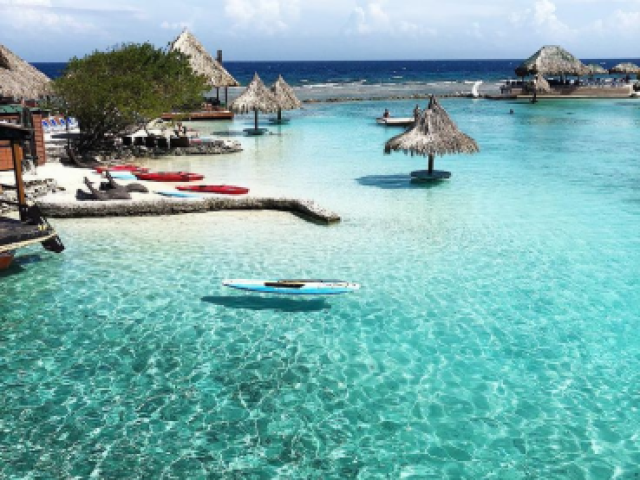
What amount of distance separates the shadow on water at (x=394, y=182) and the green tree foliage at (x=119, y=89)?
27.4 ft

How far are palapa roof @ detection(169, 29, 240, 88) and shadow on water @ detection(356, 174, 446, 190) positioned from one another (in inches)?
823

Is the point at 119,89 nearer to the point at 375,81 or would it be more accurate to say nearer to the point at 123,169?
the point at 123,169

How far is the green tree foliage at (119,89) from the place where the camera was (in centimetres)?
2038

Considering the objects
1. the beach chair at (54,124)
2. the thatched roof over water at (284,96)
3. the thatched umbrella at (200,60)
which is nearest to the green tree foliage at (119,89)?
the beach chair at (54,124)

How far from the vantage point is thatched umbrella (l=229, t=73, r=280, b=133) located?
1209 inches

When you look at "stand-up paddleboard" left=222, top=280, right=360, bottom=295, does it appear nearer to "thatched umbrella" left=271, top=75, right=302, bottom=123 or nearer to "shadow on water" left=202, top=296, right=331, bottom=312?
"shadow on water" left=202, top=296, right=331, bottom=312

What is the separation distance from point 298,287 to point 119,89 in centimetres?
1434

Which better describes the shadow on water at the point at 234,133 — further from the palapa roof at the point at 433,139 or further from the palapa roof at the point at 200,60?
the palapa roof at the point at 433,139

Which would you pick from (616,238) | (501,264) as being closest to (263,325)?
(501,264)

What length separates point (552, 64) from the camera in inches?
2160

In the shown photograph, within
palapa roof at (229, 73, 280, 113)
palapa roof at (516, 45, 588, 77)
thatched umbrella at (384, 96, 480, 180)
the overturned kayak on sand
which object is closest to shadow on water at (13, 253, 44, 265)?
the overturned kayak on sand

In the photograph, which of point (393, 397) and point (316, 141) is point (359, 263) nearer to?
point (393, 397)

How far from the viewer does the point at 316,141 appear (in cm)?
2780

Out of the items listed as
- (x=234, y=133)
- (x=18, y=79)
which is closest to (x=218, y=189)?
(x=18, y=79)
